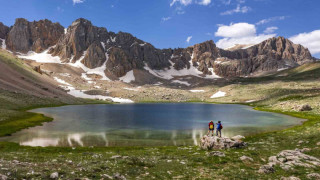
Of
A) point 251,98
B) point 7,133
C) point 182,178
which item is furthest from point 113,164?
point 251,98

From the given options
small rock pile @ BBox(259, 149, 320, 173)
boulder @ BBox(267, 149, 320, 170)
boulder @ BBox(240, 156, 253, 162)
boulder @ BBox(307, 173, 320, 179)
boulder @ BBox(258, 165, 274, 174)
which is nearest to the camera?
boulder @ BBox(307, 173, 320, 179)

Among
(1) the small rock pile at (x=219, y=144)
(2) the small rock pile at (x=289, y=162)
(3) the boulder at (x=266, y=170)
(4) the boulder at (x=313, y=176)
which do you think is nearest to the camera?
(4) the boulder at (x=313, y=176)

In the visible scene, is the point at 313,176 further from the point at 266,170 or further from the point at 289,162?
the point at 289,162

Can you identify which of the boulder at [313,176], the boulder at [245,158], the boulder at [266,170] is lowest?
the boulder at [245,158]

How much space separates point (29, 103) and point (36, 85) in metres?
52.1

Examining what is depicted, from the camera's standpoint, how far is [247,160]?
74.9ft

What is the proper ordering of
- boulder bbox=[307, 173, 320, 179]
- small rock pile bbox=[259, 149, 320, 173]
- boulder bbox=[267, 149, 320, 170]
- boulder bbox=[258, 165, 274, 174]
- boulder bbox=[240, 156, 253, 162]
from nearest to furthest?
boulder bbox=[307, 173, 320, 179]
boulder bbox=[258, 165, 274, 174]
small rock pile bbox=[259, 149, 320, 173]
boulder bbox=[267, 149, 320, 170]
boulder bbox=[240, 156, 253, 162]

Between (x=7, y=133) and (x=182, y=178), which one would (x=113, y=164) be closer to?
(x=182, y=178)

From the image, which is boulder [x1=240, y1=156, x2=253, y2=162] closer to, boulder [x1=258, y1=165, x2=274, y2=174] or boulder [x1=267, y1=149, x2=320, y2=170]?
boulder [x1=267, y1=149, x2=320, y2=170]

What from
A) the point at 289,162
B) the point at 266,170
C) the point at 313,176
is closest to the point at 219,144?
the point at 289,162

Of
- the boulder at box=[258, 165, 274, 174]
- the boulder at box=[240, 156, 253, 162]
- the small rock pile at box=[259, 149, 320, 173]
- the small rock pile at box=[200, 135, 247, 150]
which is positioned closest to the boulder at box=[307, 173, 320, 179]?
the small rock pile at box=[259, 149, 320, 173]

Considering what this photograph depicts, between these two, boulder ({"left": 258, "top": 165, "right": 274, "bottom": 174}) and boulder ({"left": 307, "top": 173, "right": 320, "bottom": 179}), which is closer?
boulder ({"left": 307, "top": 173, "right": 320, "bottom": 179})

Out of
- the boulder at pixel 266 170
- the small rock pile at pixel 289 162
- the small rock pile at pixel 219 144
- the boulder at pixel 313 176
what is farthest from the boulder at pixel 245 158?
the boulder at pixel 313 176

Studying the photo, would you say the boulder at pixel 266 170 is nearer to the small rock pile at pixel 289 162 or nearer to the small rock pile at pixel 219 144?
the small rock pile at pixel 289 162
